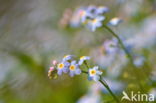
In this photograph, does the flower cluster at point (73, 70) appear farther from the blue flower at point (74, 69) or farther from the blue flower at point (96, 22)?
the blue flower at point (96, 22)

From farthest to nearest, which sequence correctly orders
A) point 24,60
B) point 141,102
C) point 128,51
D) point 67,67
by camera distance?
1. point 24,60
2. point 128,51
3. point 141,102
4. point 67,67

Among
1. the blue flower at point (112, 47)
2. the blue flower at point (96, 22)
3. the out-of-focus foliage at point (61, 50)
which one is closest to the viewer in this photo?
the blue flower at point (96, 22)

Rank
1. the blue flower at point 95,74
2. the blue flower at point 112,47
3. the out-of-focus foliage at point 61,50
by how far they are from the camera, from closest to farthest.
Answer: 1. the blue flower at point 95,74
2. the blue flower at point 112,47
3. the out-of-focus foliage at point 61,50

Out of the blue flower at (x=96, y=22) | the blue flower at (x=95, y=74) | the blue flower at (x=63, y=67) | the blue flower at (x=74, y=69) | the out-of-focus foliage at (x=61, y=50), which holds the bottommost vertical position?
the blue flower at (x=95, y=74)

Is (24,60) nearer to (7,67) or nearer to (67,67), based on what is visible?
(7,67)

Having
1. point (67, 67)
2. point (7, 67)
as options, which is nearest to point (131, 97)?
point (67, 67)

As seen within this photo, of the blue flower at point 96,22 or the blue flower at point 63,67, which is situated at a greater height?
the blue flower at point 96,22

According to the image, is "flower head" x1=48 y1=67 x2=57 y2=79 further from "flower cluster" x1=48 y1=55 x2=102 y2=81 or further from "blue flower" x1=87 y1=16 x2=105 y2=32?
"blue flower" x1=87 y1=16 x2=105 y2=32

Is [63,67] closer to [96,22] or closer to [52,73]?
[52,73]

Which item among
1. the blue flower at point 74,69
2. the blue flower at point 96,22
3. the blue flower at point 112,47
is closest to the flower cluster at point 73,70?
the blue flower at point 74,69
